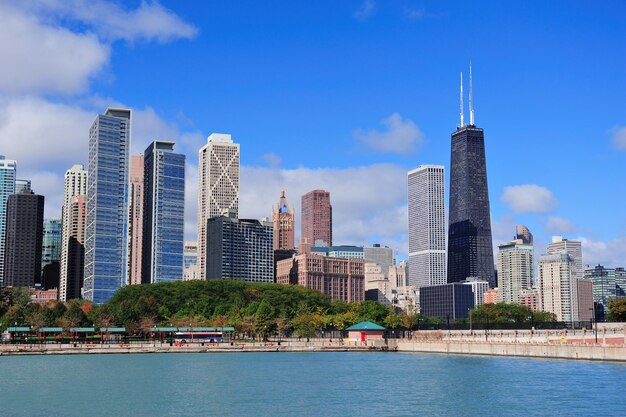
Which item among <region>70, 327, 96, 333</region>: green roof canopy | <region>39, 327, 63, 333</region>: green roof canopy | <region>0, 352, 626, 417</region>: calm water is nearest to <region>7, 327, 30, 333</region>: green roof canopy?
<region>39, 327, 63, 333</region>: green roof canopy

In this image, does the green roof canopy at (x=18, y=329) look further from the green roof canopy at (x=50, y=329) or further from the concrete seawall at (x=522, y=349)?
the concrete seawall at (x=522, y=349)

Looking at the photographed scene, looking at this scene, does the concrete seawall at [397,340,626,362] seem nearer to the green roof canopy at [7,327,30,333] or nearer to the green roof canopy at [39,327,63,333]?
the green roof canopy at [39,327,63,333]

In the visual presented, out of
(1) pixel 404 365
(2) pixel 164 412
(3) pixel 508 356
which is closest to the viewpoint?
(2) pixel 164 412

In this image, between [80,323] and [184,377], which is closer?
[184,377]

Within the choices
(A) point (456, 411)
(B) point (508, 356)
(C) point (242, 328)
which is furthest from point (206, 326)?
(A) point (456, 411)

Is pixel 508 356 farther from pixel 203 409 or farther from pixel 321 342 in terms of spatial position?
pixel 203 409

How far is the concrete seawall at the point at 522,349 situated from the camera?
108 metres

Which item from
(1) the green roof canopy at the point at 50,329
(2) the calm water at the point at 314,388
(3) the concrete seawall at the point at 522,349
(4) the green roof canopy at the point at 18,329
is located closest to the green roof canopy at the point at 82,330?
(1) the green roof canopy at the point at 50,329

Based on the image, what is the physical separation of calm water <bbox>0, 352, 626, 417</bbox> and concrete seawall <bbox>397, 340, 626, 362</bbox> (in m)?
2.29

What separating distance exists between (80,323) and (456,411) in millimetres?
129053

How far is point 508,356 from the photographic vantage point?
420 ft

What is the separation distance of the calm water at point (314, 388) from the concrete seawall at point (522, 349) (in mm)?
2287

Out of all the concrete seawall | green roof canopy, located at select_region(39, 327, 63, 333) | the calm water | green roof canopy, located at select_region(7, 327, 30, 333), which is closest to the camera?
the calm water

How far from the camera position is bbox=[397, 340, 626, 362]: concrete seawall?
353ft
